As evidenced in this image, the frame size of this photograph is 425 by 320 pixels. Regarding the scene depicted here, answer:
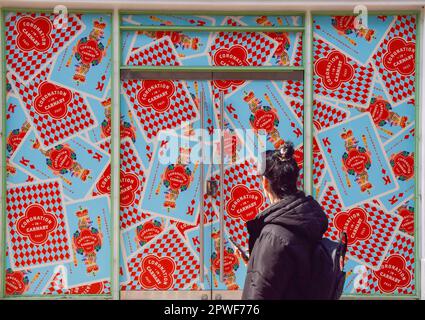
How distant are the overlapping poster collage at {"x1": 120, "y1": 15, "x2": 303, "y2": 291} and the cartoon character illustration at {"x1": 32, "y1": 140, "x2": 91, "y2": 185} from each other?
36cm

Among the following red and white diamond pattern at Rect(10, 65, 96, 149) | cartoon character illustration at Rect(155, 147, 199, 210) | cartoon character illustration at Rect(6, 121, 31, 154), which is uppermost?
red and white diamond pattern at Rect(10, 65, 96, 149)

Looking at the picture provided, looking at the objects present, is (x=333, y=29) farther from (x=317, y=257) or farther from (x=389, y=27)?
(x=317, y=257)

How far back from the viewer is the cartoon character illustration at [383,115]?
219 inches

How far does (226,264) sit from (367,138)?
1.63 m

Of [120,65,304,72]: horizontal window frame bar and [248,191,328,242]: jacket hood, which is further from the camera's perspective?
[120,65,304,72]: horizontal window frame bar

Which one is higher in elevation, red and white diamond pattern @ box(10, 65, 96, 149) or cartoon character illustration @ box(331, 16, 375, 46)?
cartoon character illustration @ box(331, 16, 375, 46)

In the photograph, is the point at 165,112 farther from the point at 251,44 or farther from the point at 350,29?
the point at 350,29

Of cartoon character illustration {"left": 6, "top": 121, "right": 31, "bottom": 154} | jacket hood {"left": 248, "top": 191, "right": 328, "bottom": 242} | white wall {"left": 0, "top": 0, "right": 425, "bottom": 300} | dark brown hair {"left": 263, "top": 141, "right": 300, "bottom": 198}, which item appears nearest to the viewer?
jacket hood {"left": 248, "top": 191, "right": 328, "bottom": 242}

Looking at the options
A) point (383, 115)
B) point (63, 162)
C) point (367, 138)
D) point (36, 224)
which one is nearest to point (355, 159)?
point (367, 138)

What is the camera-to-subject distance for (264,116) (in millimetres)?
5562

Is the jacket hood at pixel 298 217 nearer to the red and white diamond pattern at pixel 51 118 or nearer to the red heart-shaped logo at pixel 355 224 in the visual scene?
the red heart-shaped logo at pixel 355 224

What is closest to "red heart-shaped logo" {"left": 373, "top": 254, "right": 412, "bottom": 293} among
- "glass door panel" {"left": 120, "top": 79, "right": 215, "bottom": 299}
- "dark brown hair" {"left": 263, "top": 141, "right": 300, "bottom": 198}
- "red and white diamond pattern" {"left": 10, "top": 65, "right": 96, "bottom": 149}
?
"glass door panel" {"left": 120, "top": 79, "right": 215, "bottom": 299}

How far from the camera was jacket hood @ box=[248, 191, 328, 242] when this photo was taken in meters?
3.48

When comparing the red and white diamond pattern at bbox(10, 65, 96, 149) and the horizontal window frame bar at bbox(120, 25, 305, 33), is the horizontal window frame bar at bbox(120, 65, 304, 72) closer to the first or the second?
the horizontal window frame bar at bbox(120, 25, 305, 33)
